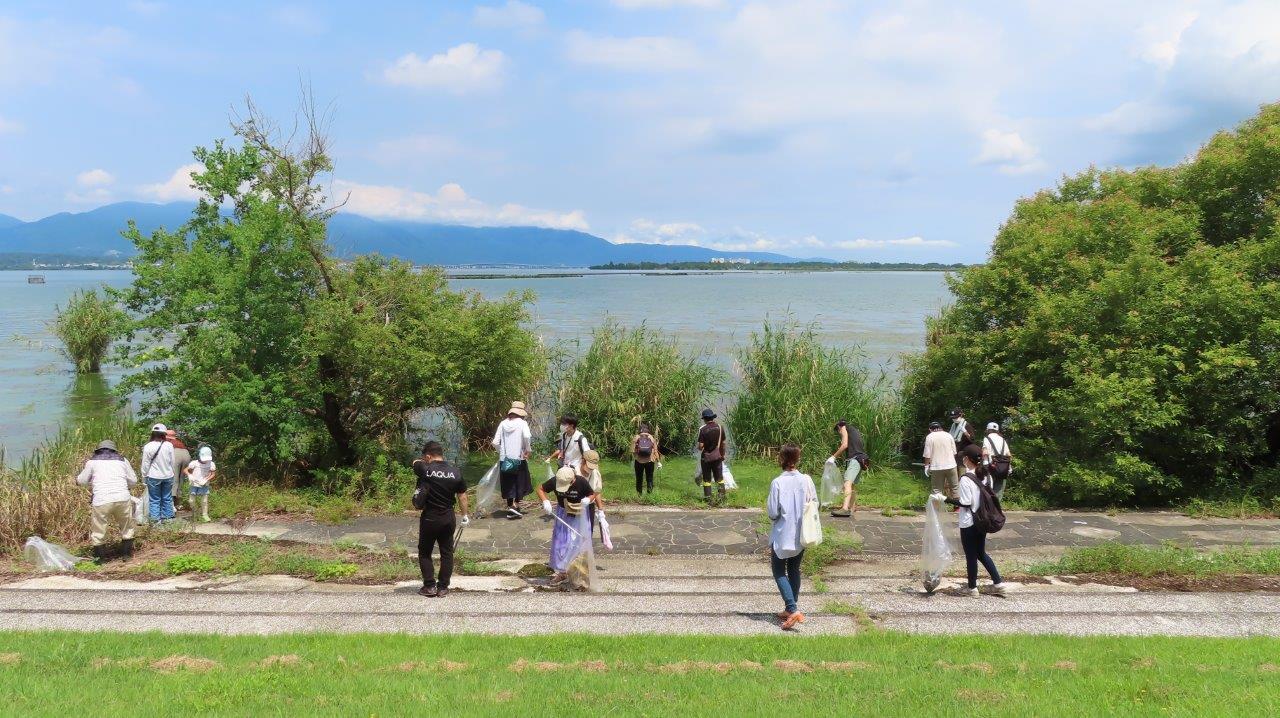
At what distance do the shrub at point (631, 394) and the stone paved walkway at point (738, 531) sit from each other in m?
5.49

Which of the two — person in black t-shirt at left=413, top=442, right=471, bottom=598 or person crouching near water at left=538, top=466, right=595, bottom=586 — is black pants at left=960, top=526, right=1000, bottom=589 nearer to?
person crouching near water at left=538, top=466, right=595, bottom=586

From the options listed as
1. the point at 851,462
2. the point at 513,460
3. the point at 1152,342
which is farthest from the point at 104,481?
the point at 1152,342

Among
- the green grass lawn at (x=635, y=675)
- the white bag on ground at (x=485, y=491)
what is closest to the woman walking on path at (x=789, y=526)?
the green grass lawn at (x=635, y=675)

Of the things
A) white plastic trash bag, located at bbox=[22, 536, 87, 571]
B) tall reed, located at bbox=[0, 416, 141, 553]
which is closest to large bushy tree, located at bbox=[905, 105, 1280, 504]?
white plastic trash bag, located at bbox=[22, 536, 87, 571]

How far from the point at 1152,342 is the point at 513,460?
11.5m

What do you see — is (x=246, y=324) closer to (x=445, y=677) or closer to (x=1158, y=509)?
(x=445, y=677)

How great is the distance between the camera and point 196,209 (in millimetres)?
14703

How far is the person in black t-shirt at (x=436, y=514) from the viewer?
8344 millimetres

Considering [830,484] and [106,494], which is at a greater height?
[106,494]

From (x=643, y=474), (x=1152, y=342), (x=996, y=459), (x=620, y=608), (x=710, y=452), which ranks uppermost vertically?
(x=1152, y=342)

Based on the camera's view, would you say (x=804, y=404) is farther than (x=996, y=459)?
Yes

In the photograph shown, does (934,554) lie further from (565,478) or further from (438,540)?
(438,540)

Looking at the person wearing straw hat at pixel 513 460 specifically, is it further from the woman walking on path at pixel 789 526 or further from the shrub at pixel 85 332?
the shrub at pixel 85 332

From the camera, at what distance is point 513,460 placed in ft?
40.8
